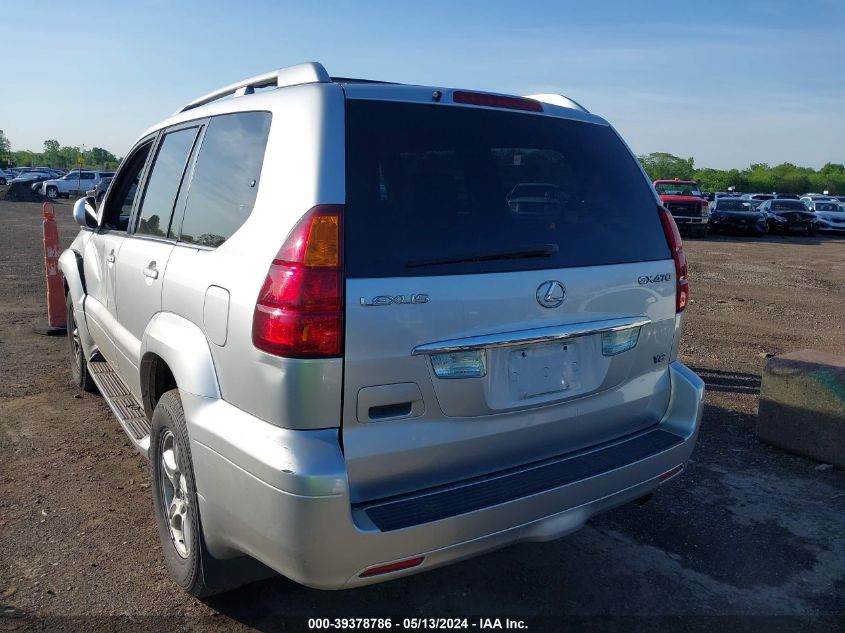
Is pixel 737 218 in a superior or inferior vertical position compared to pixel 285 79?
inferior

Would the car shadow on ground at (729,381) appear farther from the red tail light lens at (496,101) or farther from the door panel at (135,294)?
the door panel at (135,294)

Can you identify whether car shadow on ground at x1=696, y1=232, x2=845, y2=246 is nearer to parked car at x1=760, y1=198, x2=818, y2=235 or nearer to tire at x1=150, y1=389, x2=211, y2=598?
parked car at x1=760, y1=198, x2=818, y2=235

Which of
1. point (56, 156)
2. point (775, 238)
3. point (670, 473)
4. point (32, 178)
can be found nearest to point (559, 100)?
point (670, 473)

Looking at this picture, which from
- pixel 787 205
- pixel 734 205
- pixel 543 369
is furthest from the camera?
pixel 787 205

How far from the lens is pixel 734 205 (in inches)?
1164

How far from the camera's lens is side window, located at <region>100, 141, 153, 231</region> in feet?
15.0

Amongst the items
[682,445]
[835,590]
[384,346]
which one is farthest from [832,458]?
[384,346]

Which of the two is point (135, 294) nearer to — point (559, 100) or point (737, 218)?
point (559, 100)

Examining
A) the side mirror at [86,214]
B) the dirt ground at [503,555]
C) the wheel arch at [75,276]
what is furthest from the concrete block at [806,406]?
the wheel arch at [75,276]

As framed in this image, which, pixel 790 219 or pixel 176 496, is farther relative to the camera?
pixel 790 219

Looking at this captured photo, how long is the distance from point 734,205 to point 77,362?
93.3ft

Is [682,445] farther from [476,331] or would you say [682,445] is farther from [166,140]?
[166,140]

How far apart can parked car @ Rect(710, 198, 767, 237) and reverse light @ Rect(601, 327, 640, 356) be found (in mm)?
28063

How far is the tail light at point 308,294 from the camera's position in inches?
93.1
